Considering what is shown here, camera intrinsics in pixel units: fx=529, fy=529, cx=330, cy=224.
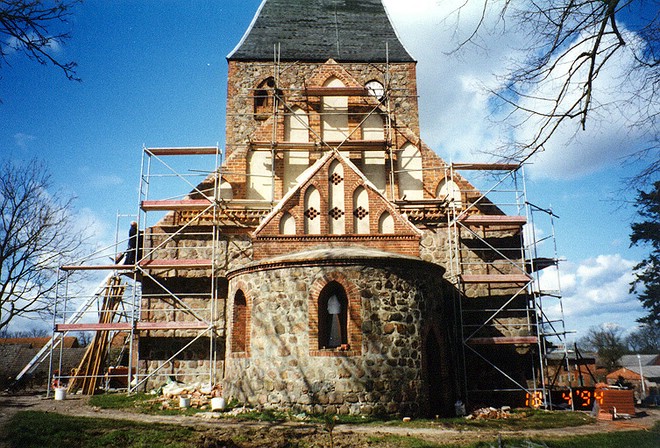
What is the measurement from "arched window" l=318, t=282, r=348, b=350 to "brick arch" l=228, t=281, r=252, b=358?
2110mm

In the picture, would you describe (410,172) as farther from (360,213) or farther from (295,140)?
(295,140)

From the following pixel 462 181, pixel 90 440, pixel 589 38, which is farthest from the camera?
pixel 462 181

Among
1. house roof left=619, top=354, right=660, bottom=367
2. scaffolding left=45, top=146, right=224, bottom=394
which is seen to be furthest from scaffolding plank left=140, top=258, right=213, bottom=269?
house roof left=619, top=354, right=660, bottom=367

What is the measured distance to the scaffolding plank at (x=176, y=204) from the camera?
1844cm

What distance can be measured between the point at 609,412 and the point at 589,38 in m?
11.9

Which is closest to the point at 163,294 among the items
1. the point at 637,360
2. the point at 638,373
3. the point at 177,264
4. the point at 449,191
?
the point at 177,264

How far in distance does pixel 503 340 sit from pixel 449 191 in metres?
5.70

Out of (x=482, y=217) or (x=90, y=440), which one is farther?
(x=482, y=217)

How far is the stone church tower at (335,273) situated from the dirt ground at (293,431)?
1828mm

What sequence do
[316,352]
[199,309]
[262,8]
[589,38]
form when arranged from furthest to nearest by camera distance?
[262,8], [199,309], [316,352], [589,38]

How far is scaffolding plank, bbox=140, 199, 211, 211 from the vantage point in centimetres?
1844

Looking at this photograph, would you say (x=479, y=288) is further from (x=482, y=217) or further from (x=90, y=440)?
(x=90, y=440)

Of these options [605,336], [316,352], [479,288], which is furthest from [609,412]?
[605,336]

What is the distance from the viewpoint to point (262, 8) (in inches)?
1148
